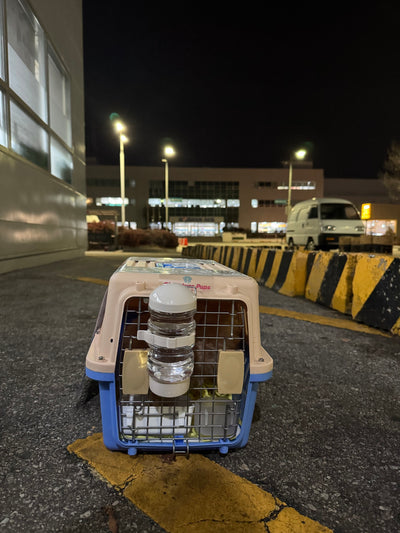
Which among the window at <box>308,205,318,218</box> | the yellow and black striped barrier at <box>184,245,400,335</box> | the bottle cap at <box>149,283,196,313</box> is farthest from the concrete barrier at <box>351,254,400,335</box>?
the window at <box>308,205,318,218</box>

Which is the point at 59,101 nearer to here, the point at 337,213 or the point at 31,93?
the point at 31,93

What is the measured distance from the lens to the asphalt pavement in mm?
1307

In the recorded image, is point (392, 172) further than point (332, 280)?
Yes

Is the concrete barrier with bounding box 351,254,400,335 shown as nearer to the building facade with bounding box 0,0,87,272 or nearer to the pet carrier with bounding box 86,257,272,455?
the pet carrier with bounding box 86,257,272,455

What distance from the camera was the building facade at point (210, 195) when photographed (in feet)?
210

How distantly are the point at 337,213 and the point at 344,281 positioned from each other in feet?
34.0

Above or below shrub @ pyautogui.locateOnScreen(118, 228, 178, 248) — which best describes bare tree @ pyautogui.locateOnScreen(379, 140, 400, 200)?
above

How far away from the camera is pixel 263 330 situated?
3.77 meters

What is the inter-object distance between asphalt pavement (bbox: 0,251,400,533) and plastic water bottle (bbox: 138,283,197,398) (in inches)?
18.8

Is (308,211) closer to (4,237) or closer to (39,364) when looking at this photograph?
(4,237)

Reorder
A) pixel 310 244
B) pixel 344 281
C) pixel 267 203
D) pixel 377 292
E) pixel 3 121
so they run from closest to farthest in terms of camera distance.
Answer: pixel 377 292 < pixel 344 281 < pixel 3 121 < pixel 310 244 < pixel 267 203

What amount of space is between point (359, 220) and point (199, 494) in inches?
558

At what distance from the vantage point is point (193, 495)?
4.55 ft

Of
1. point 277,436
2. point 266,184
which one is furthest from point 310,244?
point 266,184
